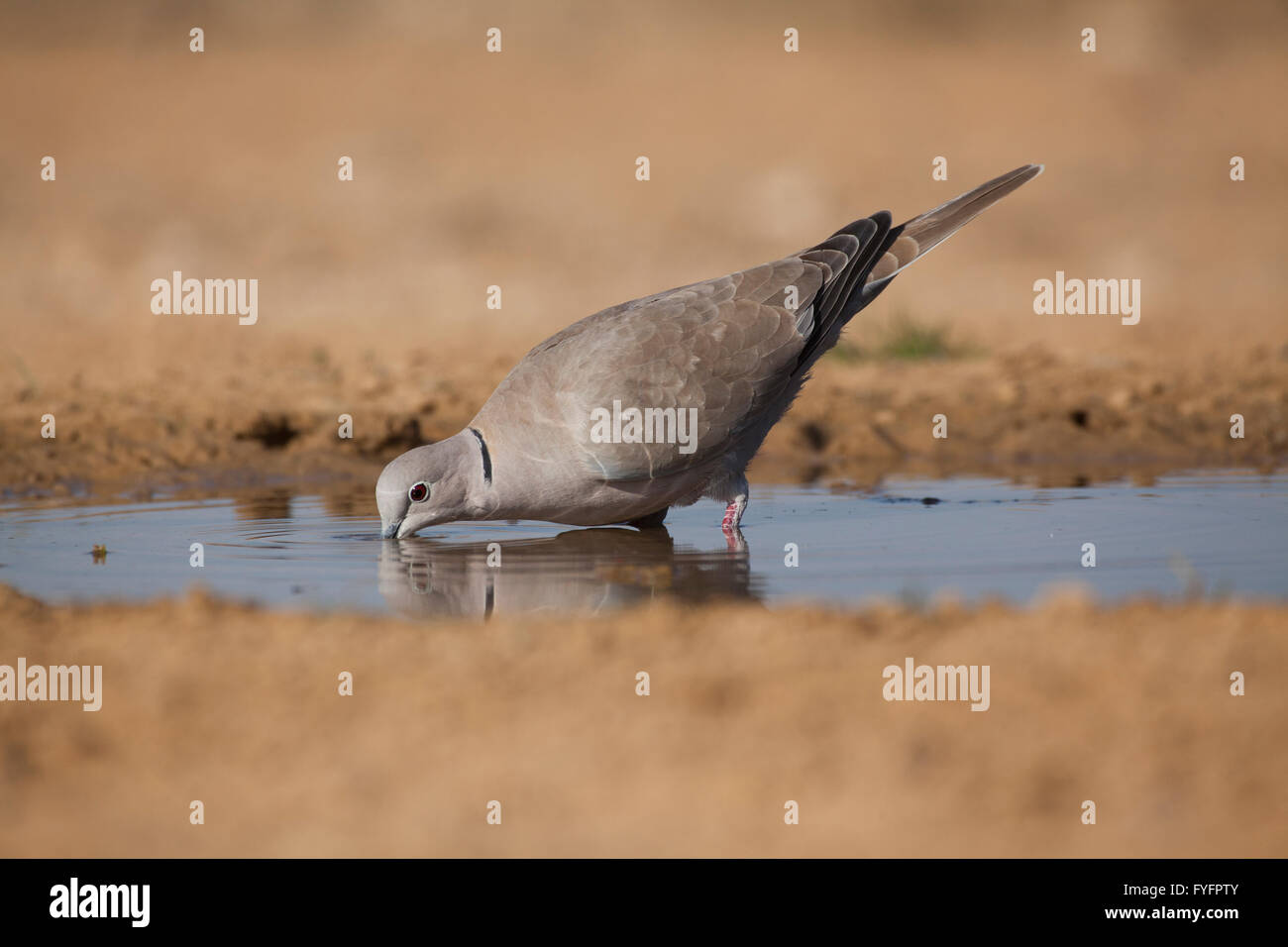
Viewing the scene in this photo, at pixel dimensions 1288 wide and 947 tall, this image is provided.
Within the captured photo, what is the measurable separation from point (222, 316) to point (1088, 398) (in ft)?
24.7

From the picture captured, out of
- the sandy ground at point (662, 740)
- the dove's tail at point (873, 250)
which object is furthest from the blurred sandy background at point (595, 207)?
the sandy ground at point (662, 740)

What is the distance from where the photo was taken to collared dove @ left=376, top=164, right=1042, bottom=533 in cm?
637

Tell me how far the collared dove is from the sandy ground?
5.70 feet

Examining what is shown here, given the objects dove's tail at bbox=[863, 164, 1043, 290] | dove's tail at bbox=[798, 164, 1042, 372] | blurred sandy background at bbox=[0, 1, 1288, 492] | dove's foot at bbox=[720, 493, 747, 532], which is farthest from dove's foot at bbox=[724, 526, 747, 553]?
blurred sandy background at bbox=[0, 1, 1288, 492]

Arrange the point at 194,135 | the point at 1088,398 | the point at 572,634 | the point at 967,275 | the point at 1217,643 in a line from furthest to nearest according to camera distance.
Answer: the point at 194,135, the point at 967,275, the point at 1088,398, the point at 572,634, the point at 1217,643

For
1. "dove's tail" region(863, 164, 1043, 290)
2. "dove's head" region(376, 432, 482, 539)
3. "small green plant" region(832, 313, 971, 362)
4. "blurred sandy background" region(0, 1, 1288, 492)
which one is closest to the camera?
"dove's head" region(376, 432, 482, 539)

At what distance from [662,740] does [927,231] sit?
4.48 metres

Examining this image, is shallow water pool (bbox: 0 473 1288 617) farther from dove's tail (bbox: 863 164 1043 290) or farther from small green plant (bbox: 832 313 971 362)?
small green plant (bbox: 832 313 971 362)

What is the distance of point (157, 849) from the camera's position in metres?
3.16

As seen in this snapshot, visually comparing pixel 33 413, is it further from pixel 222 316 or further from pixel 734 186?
pixel 734 186

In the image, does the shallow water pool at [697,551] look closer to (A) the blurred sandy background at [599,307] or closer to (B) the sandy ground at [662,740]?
(A) the blurred sandy background at [599,307]

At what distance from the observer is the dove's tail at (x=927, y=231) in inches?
289

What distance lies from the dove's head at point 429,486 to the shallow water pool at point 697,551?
139 mm

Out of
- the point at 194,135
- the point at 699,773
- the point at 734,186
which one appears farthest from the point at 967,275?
the point at 699,773
